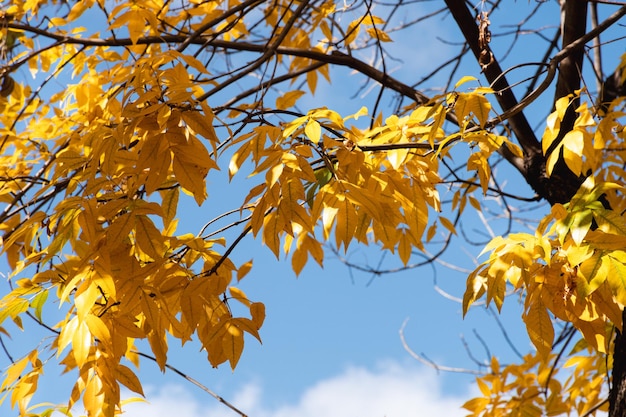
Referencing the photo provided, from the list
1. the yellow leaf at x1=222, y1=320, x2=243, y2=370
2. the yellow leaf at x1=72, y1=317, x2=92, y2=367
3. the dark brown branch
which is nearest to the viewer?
the yellow leaf at x1=72, y1=317, x2=92, y2=367

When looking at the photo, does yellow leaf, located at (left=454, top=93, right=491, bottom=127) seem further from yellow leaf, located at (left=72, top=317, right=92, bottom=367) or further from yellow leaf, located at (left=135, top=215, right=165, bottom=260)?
yellow leaf, located at (left=72, top=317, right=92, bottom=367)

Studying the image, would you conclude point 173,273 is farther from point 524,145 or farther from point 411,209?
point 524,145

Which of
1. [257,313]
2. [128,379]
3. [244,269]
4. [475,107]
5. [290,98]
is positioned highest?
[290,98]

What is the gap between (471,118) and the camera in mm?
1533

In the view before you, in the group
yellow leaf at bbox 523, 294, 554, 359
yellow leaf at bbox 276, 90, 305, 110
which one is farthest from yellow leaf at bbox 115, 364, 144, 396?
yellow leaf at bbox 276, 90, 305, 110

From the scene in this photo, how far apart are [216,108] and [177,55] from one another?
0.16 metres

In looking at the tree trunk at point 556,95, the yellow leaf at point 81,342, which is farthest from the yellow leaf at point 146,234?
the tree trunk at point 556,95

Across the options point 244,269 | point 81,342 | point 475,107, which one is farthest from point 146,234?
point 475,107

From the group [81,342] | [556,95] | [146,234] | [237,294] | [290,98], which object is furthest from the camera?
[556,95]

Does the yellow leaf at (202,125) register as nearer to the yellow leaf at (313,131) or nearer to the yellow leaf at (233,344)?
the yellow leaf at (313,131)

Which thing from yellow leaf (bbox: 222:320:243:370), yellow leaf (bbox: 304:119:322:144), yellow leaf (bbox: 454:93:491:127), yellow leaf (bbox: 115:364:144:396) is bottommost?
yellow leaf (bbox: 115:364:144:396)

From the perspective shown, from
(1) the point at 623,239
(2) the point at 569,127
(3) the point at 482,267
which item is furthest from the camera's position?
(2) the point at 569,127

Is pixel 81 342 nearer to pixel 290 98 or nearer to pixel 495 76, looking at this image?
pixel 290 98

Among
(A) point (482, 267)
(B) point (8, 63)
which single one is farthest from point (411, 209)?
(B) point (8, 63)
